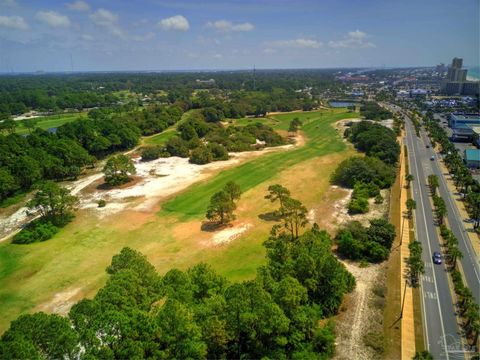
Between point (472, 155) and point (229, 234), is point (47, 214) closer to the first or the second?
point (229, 234)

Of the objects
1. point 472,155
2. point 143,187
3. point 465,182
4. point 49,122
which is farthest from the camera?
point 49,122

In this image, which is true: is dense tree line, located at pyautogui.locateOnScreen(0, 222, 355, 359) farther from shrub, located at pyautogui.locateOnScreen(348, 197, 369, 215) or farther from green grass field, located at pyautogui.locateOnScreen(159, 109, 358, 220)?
green grass field, located at pyautogui.locateOnScreen(159, 109, 358, 220)

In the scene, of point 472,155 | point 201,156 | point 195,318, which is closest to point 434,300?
point 195,318

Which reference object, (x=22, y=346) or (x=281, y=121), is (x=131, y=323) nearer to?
(x=22, y=346)

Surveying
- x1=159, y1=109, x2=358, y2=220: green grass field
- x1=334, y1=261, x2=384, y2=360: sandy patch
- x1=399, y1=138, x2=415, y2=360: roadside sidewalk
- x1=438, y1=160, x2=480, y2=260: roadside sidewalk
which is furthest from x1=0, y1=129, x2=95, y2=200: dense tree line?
x1=438, y1=160, x2=480, y2=260: roadside sidewalk

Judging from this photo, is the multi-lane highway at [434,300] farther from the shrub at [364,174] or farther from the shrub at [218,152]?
the shrub at [218,152]

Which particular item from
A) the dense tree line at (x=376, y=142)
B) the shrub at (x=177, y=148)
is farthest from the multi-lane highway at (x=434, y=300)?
the shrub at (x=177, y=148)
